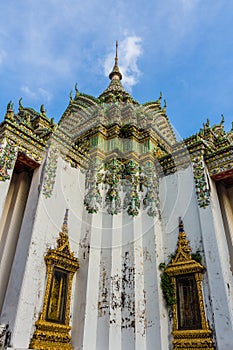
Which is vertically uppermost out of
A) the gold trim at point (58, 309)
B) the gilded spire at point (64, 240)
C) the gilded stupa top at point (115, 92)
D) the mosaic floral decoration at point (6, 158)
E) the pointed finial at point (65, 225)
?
the gilded stupa top at point (115, 92)

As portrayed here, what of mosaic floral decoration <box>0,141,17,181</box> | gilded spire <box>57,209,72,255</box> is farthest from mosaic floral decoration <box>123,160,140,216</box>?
mosaic floral decoration <box>0,141,17,181</box>

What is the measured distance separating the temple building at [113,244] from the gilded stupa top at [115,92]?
4.30 meters

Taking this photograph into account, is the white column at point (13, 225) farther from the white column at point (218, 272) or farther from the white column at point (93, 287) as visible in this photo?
the white column at point (218, 272)

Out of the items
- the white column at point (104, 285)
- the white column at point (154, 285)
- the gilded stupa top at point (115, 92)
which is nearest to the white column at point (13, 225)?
the white column at point (104, 285)

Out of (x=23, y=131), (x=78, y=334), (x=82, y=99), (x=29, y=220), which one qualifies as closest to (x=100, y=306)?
(x=78, y=334)

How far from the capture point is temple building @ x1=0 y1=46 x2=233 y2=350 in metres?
5.53

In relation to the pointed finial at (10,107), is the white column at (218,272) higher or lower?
lower

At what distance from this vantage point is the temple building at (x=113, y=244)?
5.53m

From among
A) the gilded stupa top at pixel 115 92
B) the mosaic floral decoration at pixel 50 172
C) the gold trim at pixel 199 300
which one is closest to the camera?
the gold trim at pixel 199 300

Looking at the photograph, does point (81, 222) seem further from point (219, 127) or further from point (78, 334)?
point (219, 127)

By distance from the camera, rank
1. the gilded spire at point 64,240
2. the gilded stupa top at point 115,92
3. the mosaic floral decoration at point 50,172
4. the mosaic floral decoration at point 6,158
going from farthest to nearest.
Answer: the gilded stupa top at point 115,92
the mosaic floral decoration at point 50,172
the gilded spire at point 64,240
the mosaic floral decoration at point 6,158

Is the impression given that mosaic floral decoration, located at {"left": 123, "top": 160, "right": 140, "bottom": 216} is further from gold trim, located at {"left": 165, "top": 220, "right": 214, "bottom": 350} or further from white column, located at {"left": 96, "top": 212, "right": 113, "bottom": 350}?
gold trim, located at {"left": 165, "top": 220, "right": 214, "bottom": 350}

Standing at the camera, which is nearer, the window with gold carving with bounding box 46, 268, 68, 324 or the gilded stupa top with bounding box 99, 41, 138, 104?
the window with gold carving with bounding box 46, 268, 68, 324

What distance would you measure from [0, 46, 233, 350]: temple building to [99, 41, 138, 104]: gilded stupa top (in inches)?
169
